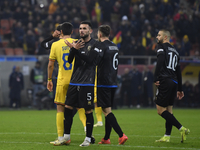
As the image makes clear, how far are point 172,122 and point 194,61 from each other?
13119 millimetres

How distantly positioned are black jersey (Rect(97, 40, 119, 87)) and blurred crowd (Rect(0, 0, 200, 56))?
12.9 m

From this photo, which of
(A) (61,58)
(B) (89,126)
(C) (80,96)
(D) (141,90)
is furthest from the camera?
(D) (141,90)

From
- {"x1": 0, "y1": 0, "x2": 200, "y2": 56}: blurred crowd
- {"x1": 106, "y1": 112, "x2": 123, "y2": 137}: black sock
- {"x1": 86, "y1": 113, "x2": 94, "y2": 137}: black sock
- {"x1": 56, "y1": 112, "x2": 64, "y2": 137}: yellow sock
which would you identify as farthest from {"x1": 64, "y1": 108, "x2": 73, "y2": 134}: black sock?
{"x1": 0, "y1": 0, "x2": 200, "y2": 56}: blurred crowd

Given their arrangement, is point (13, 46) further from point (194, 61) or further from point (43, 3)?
point (194, 61)

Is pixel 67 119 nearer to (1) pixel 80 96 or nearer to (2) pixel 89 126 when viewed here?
(2) pixel 89 126

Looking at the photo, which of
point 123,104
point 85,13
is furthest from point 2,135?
point 85,13

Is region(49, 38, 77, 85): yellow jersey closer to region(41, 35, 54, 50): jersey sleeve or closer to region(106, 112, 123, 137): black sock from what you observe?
region(41, 35, 54, 50): jersey sleeve

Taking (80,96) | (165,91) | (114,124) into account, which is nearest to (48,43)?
(80,96)

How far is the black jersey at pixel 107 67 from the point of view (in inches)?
261

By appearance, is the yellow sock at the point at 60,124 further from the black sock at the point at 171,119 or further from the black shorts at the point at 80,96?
the black sock at the point at 171,119

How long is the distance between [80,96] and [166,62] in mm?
1845

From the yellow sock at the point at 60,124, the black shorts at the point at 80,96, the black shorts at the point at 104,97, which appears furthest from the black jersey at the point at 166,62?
the yellow sock at the point at 60,124

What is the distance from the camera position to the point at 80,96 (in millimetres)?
6191

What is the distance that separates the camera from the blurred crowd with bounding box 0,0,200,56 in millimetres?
20500
